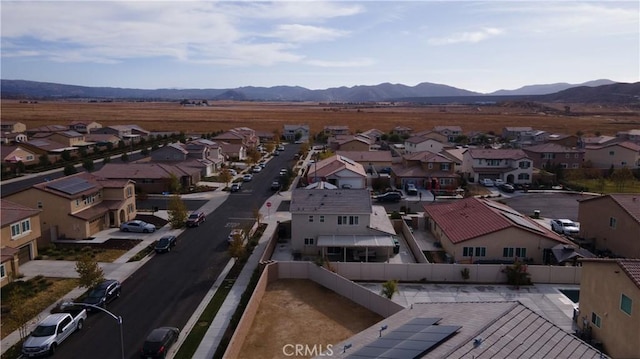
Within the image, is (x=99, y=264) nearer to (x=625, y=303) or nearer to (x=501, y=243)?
(x=501, y=243)

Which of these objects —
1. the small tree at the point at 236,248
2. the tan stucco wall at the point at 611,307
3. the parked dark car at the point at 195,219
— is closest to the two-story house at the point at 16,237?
the parked dark car at the point at 195,219

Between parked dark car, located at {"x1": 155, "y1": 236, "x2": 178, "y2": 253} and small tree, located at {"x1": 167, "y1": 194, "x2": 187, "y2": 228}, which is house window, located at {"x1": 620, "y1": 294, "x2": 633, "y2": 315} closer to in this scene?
parked dark car, located at {"x1": 155, "y1": 236, "x2": 178, "y2": 253}

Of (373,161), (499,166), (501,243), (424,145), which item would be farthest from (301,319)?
(424,145)

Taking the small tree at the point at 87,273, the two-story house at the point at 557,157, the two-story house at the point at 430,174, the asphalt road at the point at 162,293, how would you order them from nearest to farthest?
the asphalt road at the point at 162,293
the small tree at the point at 87,273
the two-story house at the point at 430,174
the two-story house at the point at 557,157

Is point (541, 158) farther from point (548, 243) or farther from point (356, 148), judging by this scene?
point (548, 243)

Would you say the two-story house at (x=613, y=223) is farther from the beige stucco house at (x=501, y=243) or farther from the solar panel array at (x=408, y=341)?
the solar panel array at (x=408, y=341)

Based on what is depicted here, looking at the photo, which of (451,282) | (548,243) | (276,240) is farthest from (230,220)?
(548,243)
